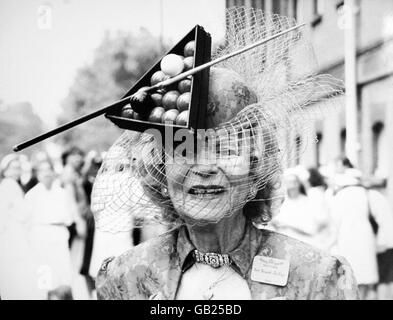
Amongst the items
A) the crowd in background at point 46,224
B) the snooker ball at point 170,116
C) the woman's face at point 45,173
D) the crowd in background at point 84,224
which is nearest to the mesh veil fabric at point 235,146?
the snooker ball at point 170,116

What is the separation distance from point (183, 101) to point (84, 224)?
958 millimetres

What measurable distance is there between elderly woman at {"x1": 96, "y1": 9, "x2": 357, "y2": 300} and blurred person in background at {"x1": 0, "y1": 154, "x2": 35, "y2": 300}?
0.59m

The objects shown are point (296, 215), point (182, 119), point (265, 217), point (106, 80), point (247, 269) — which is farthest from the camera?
point (106, 80)

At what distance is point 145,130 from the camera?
1.91 m

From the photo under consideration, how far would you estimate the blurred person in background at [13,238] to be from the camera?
2.58 m

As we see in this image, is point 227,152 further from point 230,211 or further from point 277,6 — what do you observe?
point 277,6

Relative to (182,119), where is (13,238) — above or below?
below

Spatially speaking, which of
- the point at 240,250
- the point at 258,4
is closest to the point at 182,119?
the point at 240,250

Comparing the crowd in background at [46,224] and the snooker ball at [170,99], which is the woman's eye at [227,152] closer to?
the snooker ball at [170,99]

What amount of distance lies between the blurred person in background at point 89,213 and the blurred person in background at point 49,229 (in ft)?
0.27

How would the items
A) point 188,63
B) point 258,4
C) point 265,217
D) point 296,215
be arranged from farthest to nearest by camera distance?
1. point 296,215
2. point 258,4
3. point 265,217
4. point 188,63

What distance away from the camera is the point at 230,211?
1981 mm
